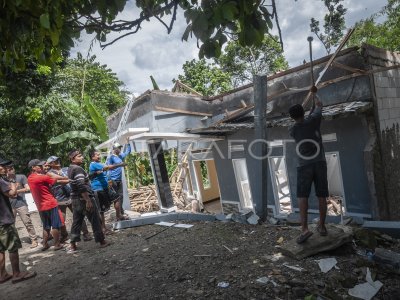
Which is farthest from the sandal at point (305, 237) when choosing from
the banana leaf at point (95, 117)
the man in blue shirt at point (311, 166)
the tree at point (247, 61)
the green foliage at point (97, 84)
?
the tree at point (247, 61)

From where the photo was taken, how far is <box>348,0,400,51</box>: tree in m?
17.9

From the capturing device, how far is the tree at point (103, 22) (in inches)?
86.0

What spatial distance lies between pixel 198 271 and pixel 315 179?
1.96 meters

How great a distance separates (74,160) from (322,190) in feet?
13.8

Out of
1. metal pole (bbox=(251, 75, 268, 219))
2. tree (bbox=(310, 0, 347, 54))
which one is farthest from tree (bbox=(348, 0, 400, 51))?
metal pole (bbox=(251, 75, 268, 219))

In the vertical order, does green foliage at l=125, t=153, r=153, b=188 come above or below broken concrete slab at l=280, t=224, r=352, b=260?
above

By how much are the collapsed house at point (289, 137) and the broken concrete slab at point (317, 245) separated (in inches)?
79.3

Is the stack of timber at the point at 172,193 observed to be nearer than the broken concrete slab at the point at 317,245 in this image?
No

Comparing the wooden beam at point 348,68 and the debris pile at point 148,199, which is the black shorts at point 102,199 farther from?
the debris pile at point 148,199

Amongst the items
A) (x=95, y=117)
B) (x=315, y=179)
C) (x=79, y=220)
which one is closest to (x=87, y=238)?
(x=79, y=220)

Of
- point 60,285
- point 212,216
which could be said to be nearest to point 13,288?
point 60,285

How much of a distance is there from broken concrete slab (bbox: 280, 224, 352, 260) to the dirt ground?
0.27ft

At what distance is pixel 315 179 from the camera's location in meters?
4.22

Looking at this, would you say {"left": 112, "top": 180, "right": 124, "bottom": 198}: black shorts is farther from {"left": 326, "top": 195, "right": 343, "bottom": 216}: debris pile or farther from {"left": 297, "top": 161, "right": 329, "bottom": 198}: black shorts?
{"left": 326, "top": 195, "right": 343, "bottom": 216}: debris pile
